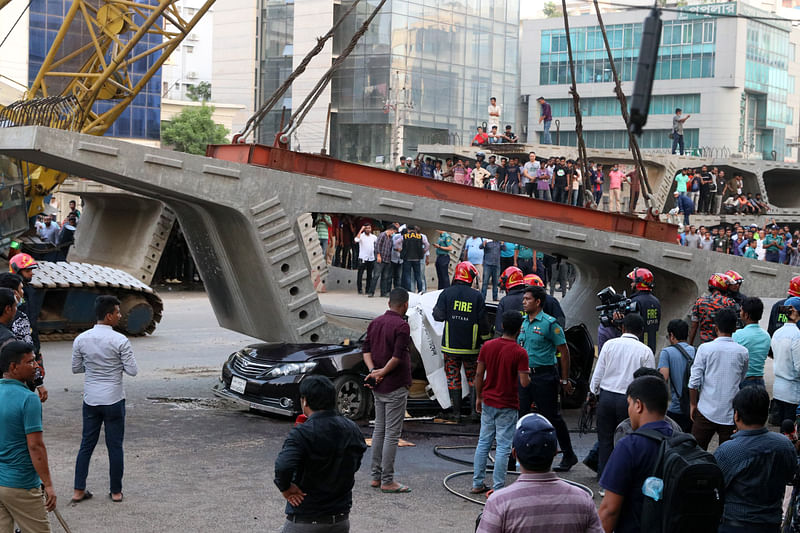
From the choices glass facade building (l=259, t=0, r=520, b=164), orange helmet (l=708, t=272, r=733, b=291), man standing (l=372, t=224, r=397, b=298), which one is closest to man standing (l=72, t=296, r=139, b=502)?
orange helmet (l=708, t=272, r=733, b=291)

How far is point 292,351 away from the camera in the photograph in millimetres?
11789

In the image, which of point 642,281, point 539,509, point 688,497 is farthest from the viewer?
point 642,281

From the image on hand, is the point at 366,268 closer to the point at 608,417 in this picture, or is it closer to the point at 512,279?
the point at 512,279

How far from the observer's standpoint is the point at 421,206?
523 inches

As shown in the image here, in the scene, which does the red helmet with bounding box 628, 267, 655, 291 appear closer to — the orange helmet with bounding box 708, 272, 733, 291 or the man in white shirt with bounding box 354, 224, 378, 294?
the orange helmet with bounding box 708, 272, 733, 291

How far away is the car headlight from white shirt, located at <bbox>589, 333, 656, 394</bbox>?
3.74 m

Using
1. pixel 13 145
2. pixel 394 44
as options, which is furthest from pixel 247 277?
pixel 394 44

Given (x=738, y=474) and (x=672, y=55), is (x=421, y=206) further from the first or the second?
(x=672, y=55)

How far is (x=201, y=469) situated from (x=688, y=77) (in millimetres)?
73739

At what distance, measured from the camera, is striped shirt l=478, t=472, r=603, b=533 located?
438cm

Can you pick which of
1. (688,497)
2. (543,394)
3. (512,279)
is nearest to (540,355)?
(543,394)

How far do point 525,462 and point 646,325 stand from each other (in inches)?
275

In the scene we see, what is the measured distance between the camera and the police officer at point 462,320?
10.9 m

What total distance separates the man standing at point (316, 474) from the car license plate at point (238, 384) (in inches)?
242
